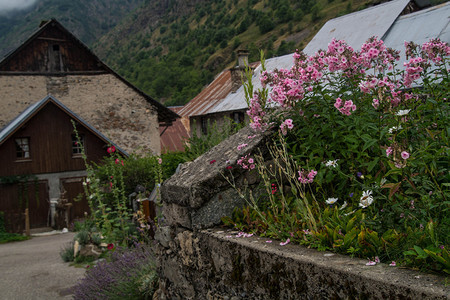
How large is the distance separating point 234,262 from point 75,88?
66.5 ft

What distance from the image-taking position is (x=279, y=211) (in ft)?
10.3

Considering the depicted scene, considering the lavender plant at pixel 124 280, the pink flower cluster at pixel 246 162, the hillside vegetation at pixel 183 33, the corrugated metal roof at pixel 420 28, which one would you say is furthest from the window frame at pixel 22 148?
the hillside vegetation at pixel 183 33

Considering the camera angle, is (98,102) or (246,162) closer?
(246,162)

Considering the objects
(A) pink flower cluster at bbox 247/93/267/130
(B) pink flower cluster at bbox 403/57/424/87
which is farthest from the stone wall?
(B) pink flower cluster at bbox 403/57/424/87

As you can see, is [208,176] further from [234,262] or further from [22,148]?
[22,148]

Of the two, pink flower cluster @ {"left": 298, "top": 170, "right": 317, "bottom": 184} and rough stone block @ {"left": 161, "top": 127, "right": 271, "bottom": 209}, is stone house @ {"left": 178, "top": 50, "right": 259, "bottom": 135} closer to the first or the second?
rough stone block @ {"left": 161, "top": 127, "right": 271, "bottom": 209}

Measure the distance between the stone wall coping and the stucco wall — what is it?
60.4ft

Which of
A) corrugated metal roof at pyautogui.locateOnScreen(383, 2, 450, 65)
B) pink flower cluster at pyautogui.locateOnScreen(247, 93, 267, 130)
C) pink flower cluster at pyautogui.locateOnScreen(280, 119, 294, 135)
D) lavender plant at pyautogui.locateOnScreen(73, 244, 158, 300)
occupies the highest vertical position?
corrugated metal roof at pyautogui.locateOnScreen(383, 2, 450, 65)

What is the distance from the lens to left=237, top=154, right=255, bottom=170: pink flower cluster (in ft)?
10.8

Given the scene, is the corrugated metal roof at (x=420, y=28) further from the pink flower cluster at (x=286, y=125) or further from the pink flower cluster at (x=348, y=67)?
the pink flower cluster at (x=286, y=125)

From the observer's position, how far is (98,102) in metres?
21.3

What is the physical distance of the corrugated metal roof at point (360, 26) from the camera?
15527 mm

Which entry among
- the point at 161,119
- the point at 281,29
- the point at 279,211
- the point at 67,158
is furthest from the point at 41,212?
the point at 281,29

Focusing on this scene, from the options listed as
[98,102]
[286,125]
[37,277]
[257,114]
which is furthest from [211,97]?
[286,125]
